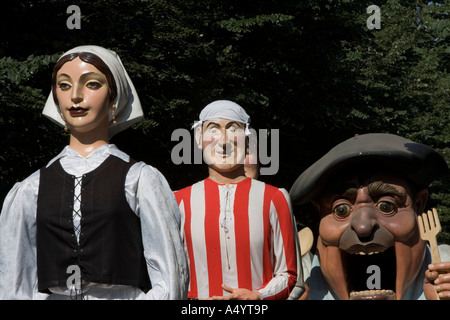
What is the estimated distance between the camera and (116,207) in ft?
13.5

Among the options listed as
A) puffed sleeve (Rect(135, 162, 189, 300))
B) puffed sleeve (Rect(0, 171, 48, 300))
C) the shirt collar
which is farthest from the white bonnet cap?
puffed sleeve (Rect(0, 171, 48, 300))

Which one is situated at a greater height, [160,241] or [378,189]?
[378,189]

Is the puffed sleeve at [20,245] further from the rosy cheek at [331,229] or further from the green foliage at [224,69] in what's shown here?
the green foliage at [224,69]

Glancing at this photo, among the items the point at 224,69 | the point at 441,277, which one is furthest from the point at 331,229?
the point at 224,69

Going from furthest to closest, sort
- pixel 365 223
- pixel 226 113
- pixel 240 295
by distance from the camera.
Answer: pixel 365 223 → pixel 226 113 → pixel 240 295

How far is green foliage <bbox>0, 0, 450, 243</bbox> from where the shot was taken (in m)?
10.9

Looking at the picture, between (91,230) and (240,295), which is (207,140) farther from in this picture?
(91,230)

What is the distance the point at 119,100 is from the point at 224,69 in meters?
11.4

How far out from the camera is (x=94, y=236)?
4.07 m

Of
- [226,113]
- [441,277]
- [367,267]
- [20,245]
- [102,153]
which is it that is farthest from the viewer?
[367,267]

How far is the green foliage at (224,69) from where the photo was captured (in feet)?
Result: 35.7

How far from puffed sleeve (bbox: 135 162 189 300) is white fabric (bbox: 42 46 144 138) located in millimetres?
405

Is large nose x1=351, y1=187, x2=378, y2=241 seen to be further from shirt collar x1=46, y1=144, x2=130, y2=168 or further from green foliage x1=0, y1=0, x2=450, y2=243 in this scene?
green foliage x1=0, y1=0, x2=450, y2=243

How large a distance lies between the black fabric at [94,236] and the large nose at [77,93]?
15.3 inches
